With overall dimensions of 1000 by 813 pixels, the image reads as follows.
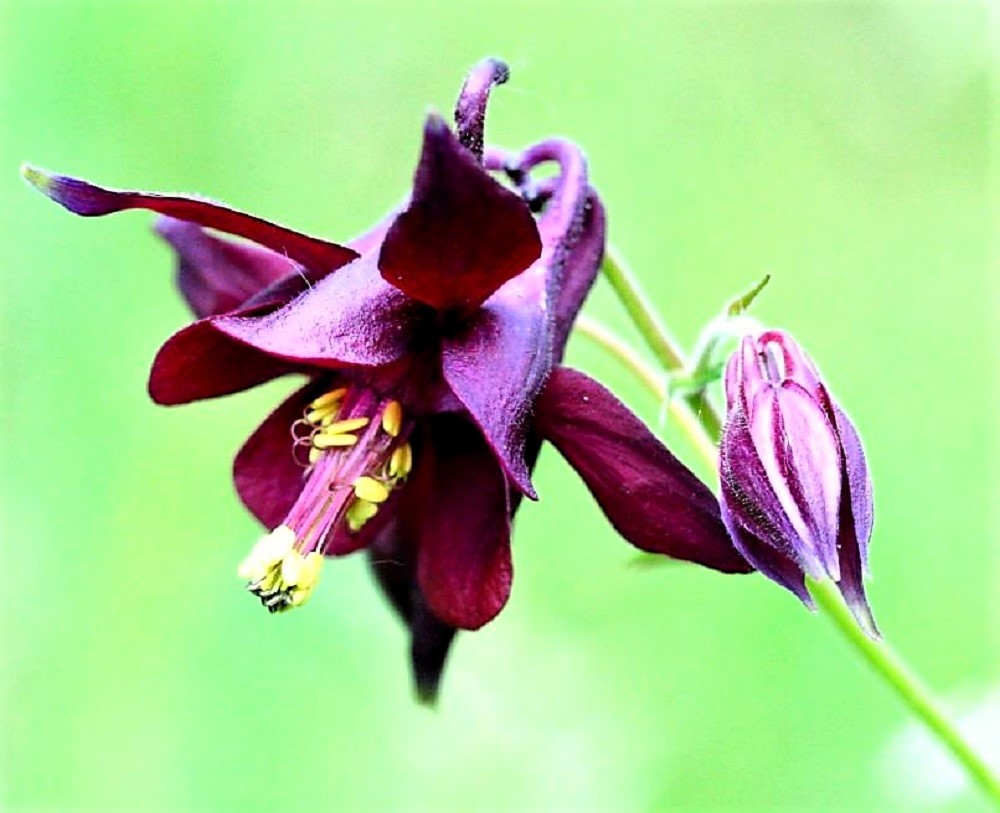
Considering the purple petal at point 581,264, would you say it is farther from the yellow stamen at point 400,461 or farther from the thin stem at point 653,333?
the yellow stamen at point 400,461

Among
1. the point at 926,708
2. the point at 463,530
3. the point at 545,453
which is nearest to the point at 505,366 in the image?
the point at 463,530

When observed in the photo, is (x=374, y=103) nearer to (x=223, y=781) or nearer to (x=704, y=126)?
(x=704, y=126)

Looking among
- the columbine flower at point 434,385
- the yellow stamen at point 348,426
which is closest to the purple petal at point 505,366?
the columbine flower at point 434,385

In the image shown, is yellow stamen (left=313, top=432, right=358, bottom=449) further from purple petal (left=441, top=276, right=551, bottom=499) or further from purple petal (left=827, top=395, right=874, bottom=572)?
purple petal (left=827, top=395, right=874, bottom=572)

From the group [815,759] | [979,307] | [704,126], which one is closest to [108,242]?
[704,126]

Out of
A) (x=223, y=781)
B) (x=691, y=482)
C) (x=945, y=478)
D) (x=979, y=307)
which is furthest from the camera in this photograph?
(x=979, y=307)

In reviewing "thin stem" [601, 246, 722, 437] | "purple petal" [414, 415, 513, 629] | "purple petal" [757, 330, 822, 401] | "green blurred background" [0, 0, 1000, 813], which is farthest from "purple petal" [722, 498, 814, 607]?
"green blurred background" [0, 0, 1000, 813]
